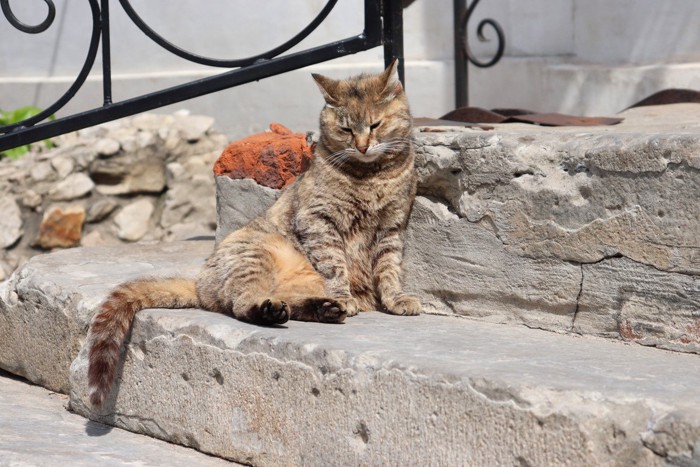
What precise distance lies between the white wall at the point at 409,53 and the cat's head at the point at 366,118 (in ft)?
7.09

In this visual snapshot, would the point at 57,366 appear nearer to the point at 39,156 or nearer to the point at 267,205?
the point at 267,205

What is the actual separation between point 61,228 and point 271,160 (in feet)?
7.78

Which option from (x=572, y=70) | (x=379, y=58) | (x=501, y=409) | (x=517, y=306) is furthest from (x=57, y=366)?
(x=572, y=70)

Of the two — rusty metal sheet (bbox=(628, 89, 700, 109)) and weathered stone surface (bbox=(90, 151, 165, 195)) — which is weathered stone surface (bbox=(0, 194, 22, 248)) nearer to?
weathered stone surface (bbox=(90, 151, 165, 195))

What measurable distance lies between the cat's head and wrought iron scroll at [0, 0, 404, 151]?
133mm

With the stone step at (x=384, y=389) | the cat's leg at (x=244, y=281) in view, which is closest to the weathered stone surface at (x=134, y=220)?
the stone step at (x=384, y=389)

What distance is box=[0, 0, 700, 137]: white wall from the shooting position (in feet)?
19.2

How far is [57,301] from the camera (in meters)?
4.35

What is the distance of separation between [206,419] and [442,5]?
3.71m

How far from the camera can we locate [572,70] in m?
6.13

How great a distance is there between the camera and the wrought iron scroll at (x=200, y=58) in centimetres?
426

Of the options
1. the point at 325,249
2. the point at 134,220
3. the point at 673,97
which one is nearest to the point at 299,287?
the point at 325,249

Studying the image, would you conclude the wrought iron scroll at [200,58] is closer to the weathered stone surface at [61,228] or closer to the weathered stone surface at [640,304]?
the weathered stone surface at [640,304]

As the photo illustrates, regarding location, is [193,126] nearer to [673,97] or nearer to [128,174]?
[128,174]
